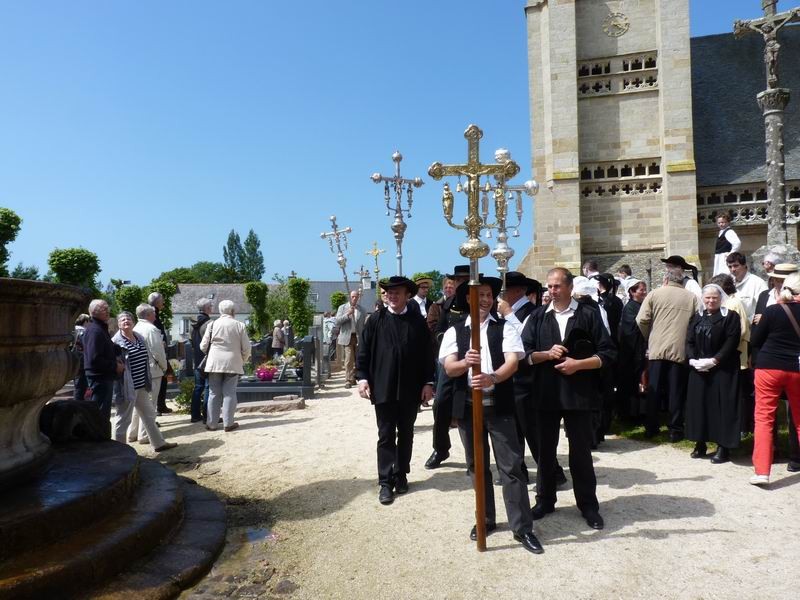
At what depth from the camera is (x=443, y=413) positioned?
249 inches

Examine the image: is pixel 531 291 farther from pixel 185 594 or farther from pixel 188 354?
pixel 188 354

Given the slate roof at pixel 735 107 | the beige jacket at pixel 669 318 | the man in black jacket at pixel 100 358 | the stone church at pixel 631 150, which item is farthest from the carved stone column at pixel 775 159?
the man in black jacket at pixel 100 358

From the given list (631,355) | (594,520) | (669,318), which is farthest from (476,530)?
(631,355)

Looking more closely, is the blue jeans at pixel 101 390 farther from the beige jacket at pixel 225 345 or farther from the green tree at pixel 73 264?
the green tree at pixel 73 264

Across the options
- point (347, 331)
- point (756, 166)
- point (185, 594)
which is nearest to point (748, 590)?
point (185, 594)

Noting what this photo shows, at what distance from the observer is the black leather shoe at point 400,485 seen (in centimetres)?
554

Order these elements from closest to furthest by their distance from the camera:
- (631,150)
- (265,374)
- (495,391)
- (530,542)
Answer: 1. (530,542)
2. (495,391)
3. (265,374)
4. (631,150)

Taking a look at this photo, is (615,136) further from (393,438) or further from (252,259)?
(252,259)

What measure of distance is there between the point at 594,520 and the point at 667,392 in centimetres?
345

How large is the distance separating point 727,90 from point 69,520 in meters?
25.0

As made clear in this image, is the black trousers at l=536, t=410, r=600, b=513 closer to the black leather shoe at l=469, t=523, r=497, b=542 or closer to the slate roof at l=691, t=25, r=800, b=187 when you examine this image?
the black leather shoe at l=469, t=523, r=497, b=542

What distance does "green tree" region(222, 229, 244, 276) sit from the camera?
103188 millimetres

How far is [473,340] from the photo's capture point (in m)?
4.09

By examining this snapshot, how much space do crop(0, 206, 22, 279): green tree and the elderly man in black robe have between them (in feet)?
66.0
